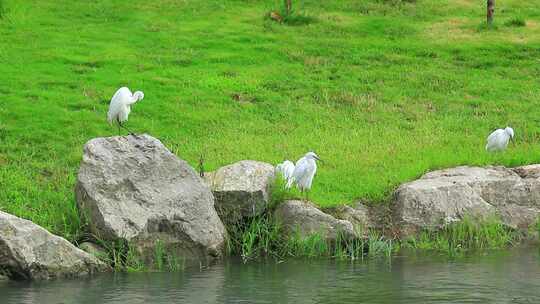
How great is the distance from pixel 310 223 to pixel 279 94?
34.4ft

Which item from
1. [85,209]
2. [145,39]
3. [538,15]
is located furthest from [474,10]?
[85,209]

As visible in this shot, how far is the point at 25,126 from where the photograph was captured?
77.5 ft

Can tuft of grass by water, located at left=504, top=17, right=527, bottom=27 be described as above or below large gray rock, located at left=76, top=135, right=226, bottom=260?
above

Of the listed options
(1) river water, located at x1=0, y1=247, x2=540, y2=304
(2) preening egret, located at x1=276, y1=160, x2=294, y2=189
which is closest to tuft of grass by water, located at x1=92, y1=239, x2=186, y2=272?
(1) river water, located at x1=0, y1=247, x2=540, y2=304

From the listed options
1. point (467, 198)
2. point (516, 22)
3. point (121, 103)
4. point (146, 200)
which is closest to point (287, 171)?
point (146, 200)

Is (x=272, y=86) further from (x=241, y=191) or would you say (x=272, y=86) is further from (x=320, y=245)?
(x=320, y=245)

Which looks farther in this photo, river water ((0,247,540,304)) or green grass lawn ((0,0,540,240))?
green grass lawn ((0,0,540,240))

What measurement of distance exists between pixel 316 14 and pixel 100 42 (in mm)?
8840

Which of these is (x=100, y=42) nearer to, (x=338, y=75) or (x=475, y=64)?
(x=338, y=75)

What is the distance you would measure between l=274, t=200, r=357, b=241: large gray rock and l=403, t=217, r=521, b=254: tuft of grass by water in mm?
1466

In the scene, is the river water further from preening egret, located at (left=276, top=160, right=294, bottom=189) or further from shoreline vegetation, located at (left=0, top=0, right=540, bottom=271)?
preening egret, located at (left=276, top=160, right=294, bottom=189)

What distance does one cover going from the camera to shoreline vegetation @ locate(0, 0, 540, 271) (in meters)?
19.4

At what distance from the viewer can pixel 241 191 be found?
60.4 ft

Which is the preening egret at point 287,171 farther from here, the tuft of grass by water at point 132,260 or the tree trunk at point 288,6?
the tree trunk at point 288,6
